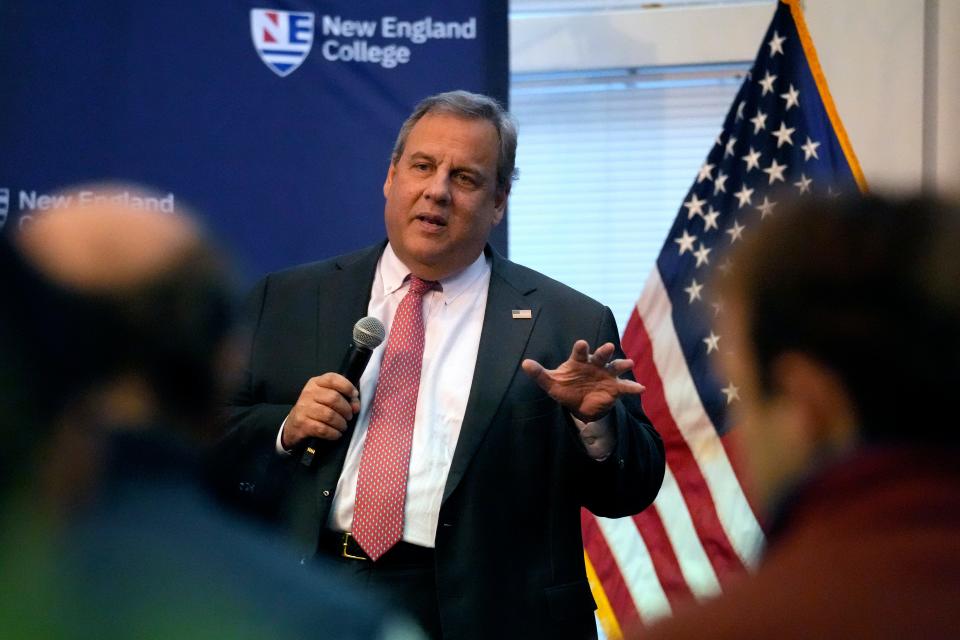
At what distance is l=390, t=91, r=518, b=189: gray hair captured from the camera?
314 centimetres

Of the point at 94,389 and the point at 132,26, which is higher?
the point at 132,26

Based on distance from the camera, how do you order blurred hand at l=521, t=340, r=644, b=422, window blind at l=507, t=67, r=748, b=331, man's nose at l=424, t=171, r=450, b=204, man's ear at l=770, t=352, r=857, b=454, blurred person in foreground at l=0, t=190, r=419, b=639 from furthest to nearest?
window blind at l=507, t=67, r=748, b=331, man's nose at l=424, t=171, r=450, b=204, blurred hand at l=521, t=340, r=644, b=422, man's ear at l=770, t=352, r=857, b=454, blurred person in foreground at l=0, t=190, r=419, b=639

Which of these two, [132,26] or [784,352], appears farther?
[132,26]

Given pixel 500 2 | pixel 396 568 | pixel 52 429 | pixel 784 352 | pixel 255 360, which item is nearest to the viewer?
pixel 52 429

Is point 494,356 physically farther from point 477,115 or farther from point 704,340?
point 704,340

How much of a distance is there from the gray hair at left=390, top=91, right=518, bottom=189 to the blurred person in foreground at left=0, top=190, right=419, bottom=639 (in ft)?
7.17

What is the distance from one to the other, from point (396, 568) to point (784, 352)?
1.69 metres

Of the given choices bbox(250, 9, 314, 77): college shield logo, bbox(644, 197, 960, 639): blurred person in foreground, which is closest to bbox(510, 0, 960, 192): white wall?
bbox(250, 9, 314, 77): college shield logo

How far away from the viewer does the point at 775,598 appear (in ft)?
2.99

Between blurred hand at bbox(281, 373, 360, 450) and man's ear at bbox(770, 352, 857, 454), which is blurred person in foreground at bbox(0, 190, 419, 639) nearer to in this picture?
man's ear at bbox(770, 352, 857, 454)

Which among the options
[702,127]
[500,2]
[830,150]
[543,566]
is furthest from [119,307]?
[702,127]

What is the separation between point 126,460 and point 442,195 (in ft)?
7.03

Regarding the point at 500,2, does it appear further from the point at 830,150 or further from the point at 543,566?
the point at 543,566

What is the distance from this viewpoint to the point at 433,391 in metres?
2.82
